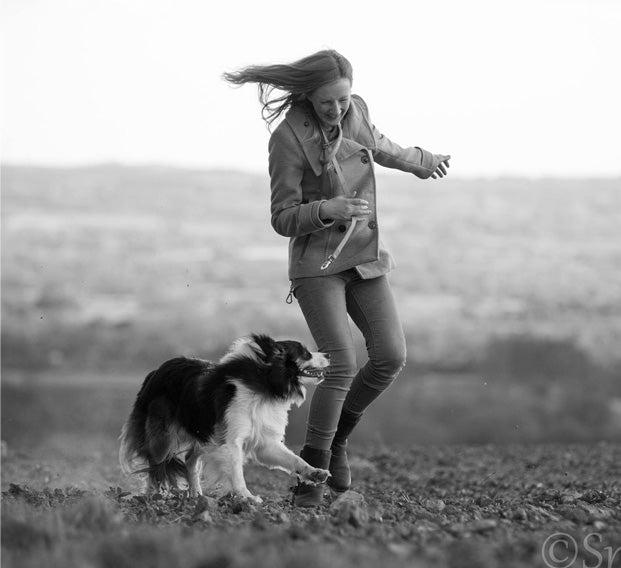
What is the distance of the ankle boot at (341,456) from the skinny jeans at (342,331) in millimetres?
330

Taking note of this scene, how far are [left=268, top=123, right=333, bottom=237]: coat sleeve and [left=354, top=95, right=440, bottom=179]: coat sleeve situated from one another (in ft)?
2.25

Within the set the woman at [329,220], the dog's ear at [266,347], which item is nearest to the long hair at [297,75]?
the woman at [329,220]

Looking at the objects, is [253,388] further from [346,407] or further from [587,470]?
[587,470]

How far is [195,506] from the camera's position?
6.32 metres

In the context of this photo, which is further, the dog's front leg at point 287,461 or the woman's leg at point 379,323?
the woman's leg at point 379,323

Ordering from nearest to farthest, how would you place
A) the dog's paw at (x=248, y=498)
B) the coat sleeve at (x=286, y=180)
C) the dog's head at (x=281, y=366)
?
1. the dog's paw at (x=248, y=498)
2. the coat sleeve at (x=286, y=180)
3. the dog's head at (x=281, y=366)

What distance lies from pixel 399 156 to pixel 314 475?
93.5 inches

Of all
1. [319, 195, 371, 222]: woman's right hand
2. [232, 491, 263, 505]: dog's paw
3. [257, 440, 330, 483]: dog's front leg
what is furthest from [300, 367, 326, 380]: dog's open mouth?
[319, 195, 371, 222]: woman's right hand

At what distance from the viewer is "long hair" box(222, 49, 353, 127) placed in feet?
22.8

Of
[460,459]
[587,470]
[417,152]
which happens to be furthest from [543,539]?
[460,459]

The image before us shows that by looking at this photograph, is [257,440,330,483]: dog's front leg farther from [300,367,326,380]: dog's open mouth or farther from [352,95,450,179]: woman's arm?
[352,95,450,179]: woman's arm

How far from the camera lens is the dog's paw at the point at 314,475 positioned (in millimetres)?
7000

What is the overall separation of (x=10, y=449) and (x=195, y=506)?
9.47 meters

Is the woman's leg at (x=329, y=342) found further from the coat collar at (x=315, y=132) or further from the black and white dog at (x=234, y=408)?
the coat collar at (x=315, y=132)
